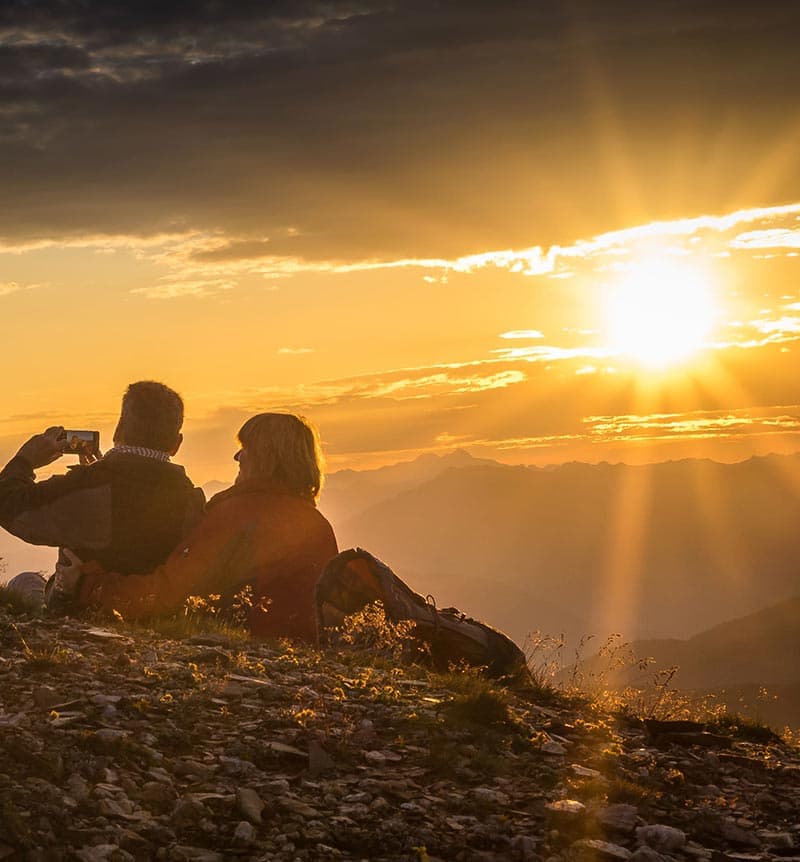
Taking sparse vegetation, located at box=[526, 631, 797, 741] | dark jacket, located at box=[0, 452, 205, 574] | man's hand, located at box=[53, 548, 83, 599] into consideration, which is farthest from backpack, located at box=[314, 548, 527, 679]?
man's hand, located at box=[53, 548, 83, 599]

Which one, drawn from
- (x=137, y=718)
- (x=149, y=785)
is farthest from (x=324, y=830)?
(x=137, y=718)

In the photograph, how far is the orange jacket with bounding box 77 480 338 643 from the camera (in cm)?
1083

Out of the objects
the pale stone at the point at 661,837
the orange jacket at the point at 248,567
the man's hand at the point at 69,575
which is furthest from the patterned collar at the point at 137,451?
the pale stone at the point at 661,837

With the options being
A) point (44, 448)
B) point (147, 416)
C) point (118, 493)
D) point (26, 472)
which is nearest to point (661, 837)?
point (118, 493)

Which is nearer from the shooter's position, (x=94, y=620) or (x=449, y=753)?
(x=449, y=753)

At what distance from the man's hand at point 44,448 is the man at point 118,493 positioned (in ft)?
0.03

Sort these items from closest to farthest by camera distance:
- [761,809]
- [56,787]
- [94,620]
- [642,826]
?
[56,787], [642,826], [761,809], [94,620]

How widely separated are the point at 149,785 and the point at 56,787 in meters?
0.52

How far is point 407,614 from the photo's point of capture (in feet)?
33.7

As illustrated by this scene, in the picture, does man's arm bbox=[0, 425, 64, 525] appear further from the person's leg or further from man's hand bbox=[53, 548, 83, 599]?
the person's leg

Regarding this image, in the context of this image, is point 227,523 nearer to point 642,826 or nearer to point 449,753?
point 449,753

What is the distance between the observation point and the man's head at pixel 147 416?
10.5m

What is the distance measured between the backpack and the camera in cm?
304

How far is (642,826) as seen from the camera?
6012mm
